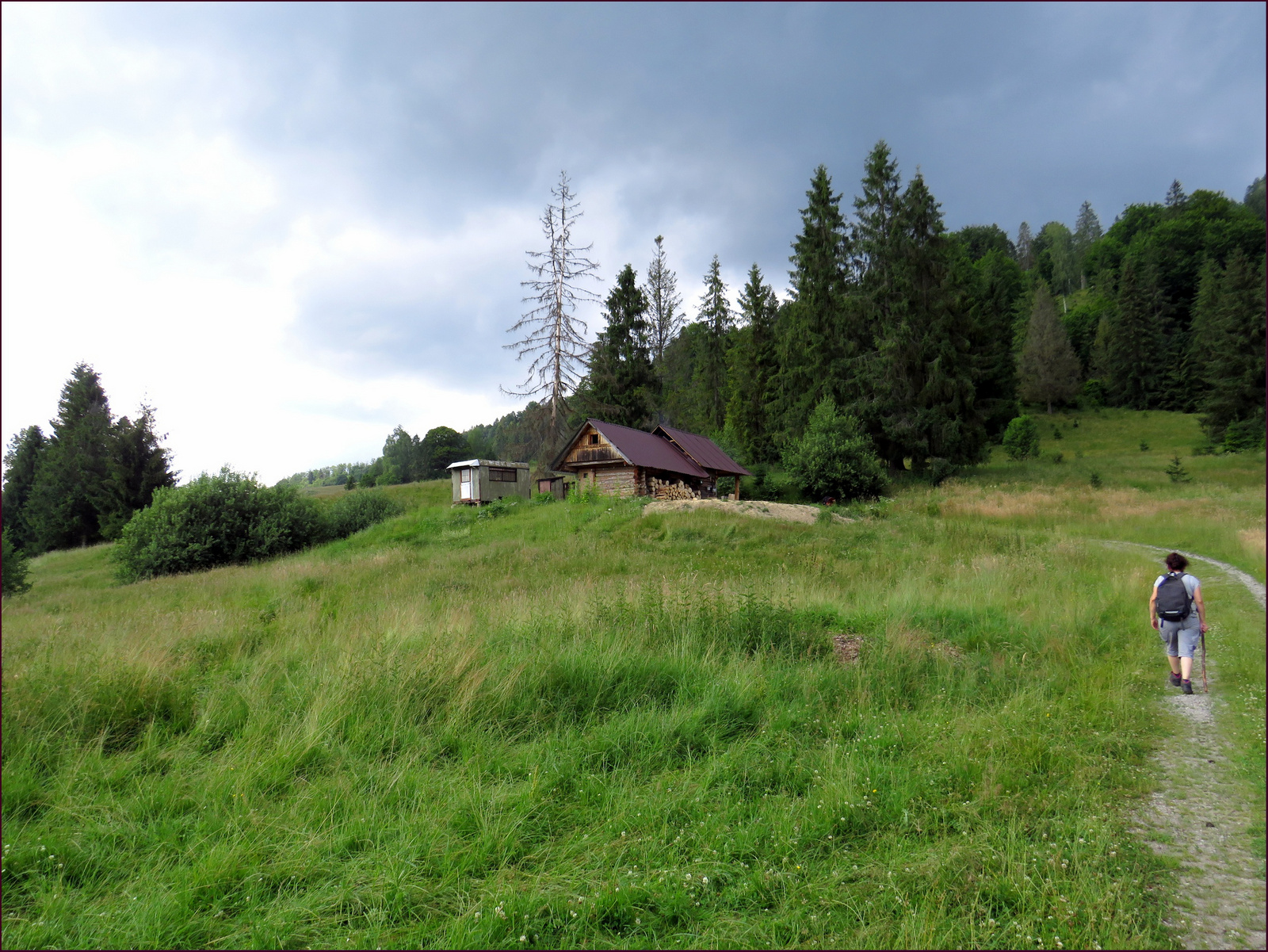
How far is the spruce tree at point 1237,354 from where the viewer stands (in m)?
2.08

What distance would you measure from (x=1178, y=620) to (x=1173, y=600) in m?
0.19

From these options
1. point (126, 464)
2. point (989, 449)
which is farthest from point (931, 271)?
point (126, 464)

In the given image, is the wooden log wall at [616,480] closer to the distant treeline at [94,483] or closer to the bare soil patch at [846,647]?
the bare soil patch at [846,647]

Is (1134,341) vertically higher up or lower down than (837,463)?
lower down

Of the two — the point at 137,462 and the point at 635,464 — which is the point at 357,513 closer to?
the point at 635,464

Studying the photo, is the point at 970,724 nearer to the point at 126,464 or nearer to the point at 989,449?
the point at 989,449

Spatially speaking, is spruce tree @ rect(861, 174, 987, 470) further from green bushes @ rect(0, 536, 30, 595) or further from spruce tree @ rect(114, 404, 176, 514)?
spruce tree @ rect(114, 404, 176, 514)

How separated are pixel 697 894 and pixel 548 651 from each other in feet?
10.6

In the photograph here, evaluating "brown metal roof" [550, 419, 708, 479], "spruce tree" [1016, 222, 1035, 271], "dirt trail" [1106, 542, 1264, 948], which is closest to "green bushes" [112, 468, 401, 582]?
"brown metal roof" [550, 419, 708, 479]

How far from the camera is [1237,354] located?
7.29 feet

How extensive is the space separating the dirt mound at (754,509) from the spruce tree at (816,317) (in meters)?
16.9

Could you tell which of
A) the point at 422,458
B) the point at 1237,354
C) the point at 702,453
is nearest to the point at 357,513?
the point at 702,453

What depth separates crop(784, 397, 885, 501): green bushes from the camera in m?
31.3

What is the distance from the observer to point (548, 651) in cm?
639
